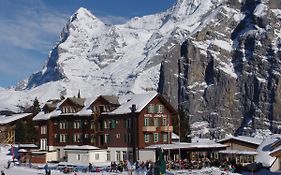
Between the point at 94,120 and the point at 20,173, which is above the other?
the point at 94,120

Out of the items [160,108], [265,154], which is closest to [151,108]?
[160,108]

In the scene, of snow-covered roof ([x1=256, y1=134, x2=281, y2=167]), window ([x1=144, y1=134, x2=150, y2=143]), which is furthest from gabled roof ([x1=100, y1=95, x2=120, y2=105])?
snow-covered roof ([x1=256, y1=134, x2=281, y2=167])

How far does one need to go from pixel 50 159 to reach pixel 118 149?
14.5 m

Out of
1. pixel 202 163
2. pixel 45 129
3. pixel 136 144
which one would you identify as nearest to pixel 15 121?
pixel 45 129

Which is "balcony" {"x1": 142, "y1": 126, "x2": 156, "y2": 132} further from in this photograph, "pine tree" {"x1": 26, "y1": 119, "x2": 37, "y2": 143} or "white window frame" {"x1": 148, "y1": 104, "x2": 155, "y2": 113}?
"pine tree" {"x1": 26, "y1": 119, "x2": 37, "y2": 143}

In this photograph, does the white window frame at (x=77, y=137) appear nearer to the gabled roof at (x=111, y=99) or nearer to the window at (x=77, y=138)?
the window at (x=77, y=138)

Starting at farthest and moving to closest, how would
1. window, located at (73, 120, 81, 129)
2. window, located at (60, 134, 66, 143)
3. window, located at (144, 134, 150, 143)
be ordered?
window, located at (60, 134, 66, 143), window, located at (73, 120, 81, 129), window, located at (144, 134, 150, 143)

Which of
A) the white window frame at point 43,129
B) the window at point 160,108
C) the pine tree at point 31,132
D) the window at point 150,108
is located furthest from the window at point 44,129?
the window at point 160,108

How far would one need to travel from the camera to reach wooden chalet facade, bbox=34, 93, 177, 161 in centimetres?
9256

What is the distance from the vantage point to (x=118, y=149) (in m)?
93.8

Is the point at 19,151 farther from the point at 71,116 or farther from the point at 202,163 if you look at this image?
the point at 202,163

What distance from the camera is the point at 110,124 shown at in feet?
313

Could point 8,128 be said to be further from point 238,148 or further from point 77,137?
point 238,148

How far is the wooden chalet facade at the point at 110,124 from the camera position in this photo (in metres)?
92.6
